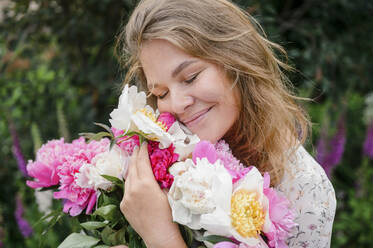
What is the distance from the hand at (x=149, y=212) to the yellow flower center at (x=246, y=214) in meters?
0.18

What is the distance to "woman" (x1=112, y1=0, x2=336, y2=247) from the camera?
1021 millimetres

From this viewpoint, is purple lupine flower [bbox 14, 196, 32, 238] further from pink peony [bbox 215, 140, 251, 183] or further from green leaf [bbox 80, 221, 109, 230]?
pink peony [bbox 215, 140, 251, 183]

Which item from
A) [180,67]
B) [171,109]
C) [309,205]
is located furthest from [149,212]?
[309,205]

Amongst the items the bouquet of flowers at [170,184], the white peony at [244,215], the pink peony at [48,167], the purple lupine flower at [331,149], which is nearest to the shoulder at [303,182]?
the bouquet of flowers at [170,184]

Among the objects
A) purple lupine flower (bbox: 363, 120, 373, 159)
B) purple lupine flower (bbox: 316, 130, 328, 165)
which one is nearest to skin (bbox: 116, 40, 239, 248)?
purple lupine flower (bbox: 316, 130, 328, 165)

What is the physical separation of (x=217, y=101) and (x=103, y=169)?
0.41 m

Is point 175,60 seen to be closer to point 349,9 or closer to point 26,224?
point 26,224

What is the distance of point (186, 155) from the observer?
1049mm

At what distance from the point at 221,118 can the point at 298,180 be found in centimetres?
35

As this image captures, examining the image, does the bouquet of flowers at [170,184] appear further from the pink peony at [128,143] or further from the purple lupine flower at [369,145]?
the purple lupine flower at [369,145]

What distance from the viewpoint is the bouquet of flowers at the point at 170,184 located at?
2.90ft

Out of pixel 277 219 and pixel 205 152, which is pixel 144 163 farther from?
pixel 277 219

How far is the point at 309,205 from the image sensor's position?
1254 mm

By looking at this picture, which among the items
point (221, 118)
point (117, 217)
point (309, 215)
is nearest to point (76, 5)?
point (221, 118)
